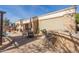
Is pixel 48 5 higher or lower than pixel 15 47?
higher

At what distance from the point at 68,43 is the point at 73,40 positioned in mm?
95

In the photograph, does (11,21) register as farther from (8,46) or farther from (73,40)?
(73,40)

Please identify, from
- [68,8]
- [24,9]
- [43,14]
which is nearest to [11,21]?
[24,9]

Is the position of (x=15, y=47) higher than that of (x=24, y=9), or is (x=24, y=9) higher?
(x=24, y=9)

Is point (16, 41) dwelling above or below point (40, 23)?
below

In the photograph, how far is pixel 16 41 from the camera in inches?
149

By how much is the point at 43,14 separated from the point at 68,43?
626 millimetres

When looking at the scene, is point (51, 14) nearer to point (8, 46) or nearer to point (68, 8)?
point (68, 8)

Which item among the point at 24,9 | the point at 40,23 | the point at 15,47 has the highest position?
the point at 24,9

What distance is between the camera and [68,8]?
12.2ft
